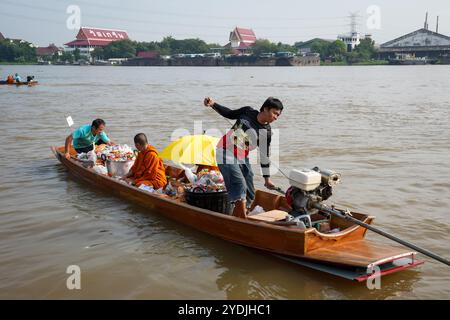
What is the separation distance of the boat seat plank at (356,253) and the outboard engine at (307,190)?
1.11 feet

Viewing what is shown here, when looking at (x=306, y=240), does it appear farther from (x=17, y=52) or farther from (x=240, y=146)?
(x=17, y=52)

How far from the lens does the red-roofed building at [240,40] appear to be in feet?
388

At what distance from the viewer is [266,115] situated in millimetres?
5211

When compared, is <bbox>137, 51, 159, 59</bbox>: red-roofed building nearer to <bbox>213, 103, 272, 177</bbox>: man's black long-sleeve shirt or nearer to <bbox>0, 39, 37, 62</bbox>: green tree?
<bbox>0, 39, 37, 62</bbox>: green tree

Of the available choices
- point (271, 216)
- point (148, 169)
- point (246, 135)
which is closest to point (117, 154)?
point (148, 169)

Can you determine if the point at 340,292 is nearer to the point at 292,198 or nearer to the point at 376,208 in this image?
the point at 292,198

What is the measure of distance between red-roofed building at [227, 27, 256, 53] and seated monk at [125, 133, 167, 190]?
11106 cm

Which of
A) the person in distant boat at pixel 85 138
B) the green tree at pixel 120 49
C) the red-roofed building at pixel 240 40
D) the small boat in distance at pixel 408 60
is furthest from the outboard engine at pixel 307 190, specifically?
the red-roofed building at pixel 240 40

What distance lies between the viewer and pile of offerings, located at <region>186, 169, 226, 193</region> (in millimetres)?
6145

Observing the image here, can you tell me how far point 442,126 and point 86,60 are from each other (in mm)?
110170

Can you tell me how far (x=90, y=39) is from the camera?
115m

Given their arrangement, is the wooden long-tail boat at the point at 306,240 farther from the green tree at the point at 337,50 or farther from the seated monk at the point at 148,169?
the green tree at the point at 337,50

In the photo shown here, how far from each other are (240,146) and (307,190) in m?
1.03

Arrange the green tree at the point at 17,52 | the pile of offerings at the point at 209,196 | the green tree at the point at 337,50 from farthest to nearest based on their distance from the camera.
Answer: the green tree at the point at 17,52 → the green tree at the point at 337,50 → the pile of offerings at the point at 209,196
